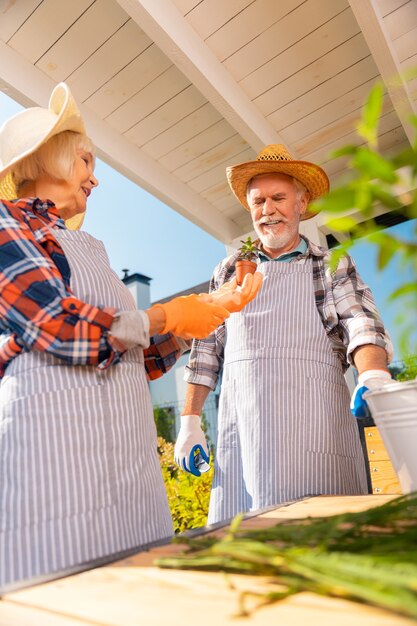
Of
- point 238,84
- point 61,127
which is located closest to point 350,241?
point 61,127

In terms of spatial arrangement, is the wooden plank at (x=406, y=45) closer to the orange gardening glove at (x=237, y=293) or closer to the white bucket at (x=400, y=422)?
the orange gardening glove at (x=237, y=293)

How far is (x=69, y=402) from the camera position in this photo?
1152mm

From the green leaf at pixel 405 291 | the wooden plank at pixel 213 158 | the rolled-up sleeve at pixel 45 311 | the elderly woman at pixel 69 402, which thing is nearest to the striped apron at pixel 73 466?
the elderly woman at pixel 69 402

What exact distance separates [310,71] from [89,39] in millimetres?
1226

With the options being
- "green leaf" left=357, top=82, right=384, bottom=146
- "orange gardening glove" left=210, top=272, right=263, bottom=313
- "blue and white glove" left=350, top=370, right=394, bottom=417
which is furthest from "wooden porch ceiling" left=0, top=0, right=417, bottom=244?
"green leaf" left=357, top=82, right=384, bottom=146

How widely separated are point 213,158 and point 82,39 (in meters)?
1.23

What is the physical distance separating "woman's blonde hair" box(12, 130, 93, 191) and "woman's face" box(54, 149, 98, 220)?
2 centimetres

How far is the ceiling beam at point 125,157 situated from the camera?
265 cm

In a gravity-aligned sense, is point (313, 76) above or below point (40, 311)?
above

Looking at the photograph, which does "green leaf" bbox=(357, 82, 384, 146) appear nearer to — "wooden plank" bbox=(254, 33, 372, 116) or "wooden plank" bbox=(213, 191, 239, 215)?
"wooden plank" bbox=(254, 33, 372, 116)

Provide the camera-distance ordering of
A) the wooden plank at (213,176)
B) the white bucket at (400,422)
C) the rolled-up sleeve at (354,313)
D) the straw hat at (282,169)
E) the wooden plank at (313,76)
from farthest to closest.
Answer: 1. the wooden plank at (213,176)
2. the wooden plank at (313,76)
3. the straw hat at (282,169)
4. the rolled-up sleeve at (354,313)
5. the white bucket at (400,422)

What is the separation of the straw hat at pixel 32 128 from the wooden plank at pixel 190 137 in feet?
5.86

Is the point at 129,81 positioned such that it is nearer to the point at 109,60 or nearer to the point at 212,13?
the point at 109,60

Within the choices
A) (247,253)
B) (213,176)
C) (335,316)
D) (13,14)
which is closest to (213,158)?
(213,176)
